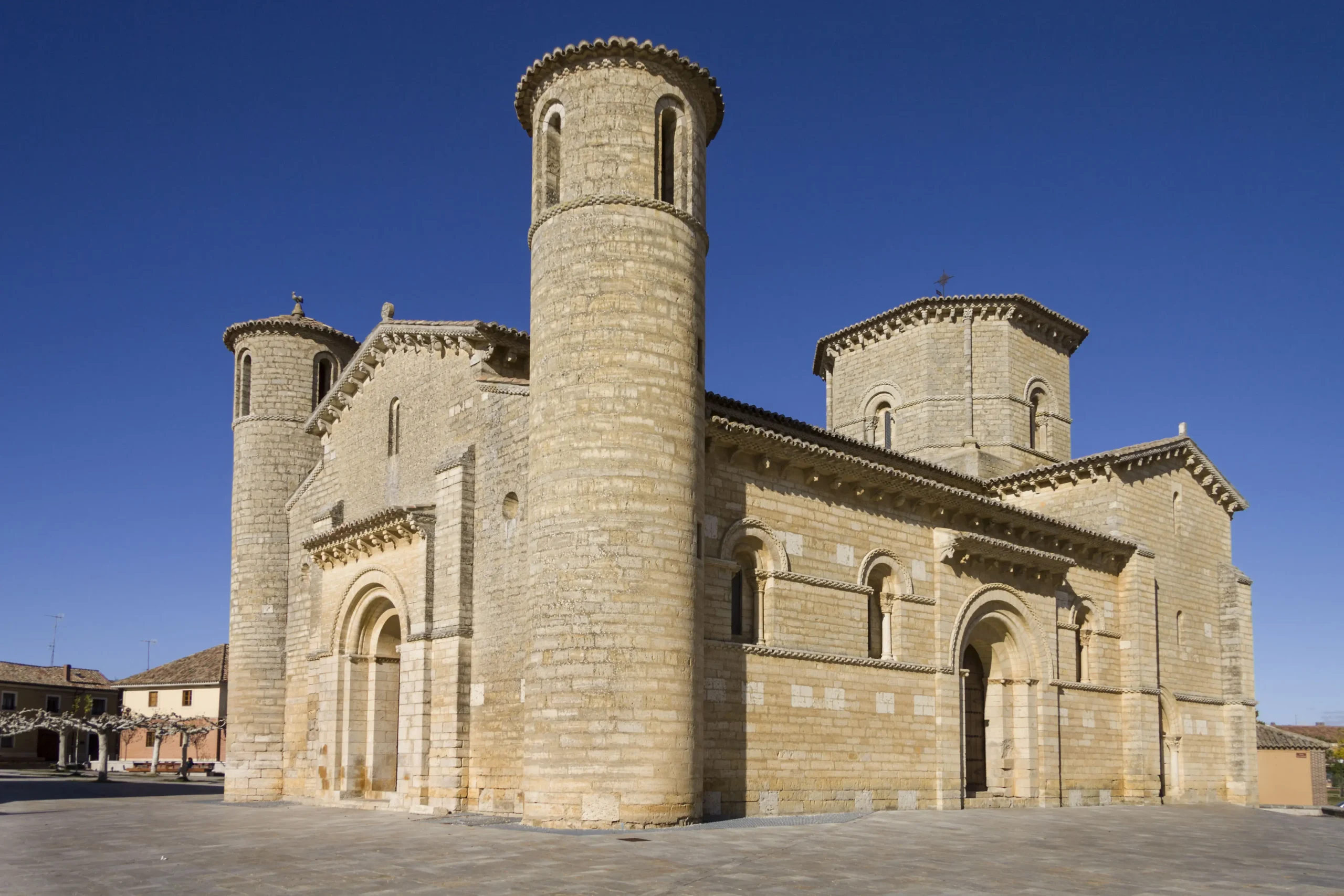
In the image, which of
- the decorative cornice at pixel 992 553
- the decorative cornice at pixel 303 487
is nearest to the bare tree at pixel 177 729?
the decorative cornice at pixel 303 487

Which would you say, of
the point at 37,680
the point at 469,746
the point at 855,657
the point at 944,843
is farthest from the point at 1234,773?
the point at 37,680

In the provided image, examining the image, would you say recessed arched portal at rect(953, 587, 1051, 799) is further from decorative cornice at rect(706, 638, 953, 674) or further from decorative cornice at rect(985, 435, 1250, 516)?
decorative cornice at rect(985, 435, 1250, 516)

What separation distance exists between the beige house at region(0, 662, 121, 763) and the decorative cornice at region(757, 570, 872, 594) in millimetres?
52322

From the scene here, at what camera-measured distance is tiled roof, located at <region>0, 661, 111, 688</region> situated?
64.7m

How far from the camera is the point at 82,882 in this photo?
414 inches

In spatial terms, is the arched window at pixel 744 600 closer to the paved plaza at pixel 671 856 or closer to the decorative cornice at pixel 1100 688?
the paved plaza at pixel 671 856

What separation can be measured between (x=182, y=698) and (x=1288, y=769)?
156 ft

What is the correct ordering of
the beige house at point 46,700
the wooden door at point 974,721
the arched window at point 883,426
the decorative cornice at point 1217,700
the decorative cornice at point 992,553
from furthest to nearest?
the beige house at point 46,700 < the arched window at point 883,426 < the decorative cornice at point 1217,700 < the wooden door at point 974,721 < the decorative cornice at point 992,553

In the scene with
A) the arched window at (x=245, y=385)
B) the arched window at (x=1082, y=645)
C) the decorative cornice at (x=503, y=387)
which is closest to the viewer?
the decorative cornice at (x=503, y=387)

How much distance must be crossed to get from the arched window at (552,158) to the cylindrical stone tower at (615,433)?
0.10 feet

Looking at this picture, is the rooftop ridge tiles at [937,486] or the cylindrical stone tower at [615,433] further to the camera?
the rooftop ridge tiles at [937,486]

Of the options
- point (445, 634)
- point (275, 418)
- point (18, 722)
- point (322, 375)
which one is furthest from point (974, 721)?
point (18, 722)

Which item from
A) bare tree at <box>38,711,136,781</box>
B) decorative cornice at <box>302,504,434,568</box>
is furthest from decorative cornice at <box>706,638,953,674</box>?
bare tree at <box>38,711,136,781</box>

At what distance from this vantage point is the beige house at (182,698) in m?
54.2
